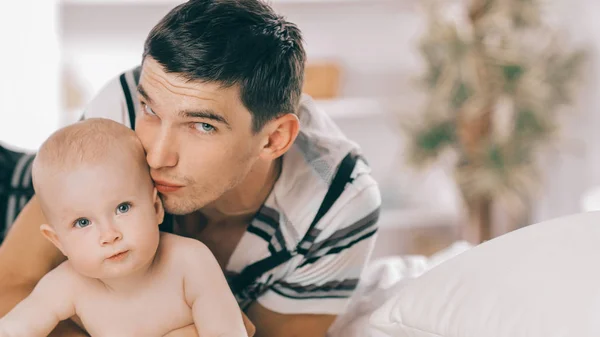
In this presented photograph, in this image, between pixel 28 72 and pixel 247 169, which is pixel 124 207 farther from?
pixel 28 72

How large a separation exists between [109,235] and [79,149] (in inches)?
5.2

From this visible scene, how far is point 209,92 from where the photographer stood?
4.54 feet

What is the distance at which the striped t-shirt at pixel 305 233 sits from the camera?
1.63 meters

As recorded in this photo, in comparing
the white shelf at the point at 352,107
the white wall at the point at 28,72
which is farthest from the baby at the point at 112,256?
the white shelf at the point at 352,107

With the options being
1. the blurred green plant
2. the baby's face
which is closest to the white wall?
the blurred green plant

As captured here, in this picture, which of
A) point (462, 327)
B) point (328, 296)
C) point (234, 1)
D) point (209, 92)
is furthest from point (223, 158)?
point (462, 327)

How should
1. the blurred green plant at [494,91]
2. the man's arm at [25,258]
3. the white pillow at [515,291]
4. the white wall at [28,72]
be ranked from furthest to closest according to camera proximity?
the blurred green plant at [494,91] → the white wall at [28,72] → the man's arm at [25,258] → the white pillow at [515,291]

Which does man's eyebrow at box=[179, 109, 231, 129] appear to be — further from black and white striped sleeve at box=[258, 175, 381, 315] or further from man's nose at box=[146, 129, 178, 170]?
black and white striped sleeve at box=[258, 175, 381, 315]

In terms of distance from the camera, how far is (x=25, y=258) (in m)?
1.55

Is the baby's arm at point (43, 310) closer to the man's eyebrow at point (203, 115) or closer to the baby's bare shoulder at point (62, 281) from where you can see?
the baby's bare shoulder at point (62, 281)

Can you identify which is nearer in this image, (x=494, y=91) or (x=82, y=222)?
(x=82, y=222)

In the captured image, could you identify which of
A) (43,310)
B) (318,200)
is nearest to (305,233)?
(318,200)

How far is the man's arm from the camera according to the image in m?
1.52

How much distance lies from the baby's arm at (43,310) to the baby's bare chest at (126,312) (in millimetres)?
27
